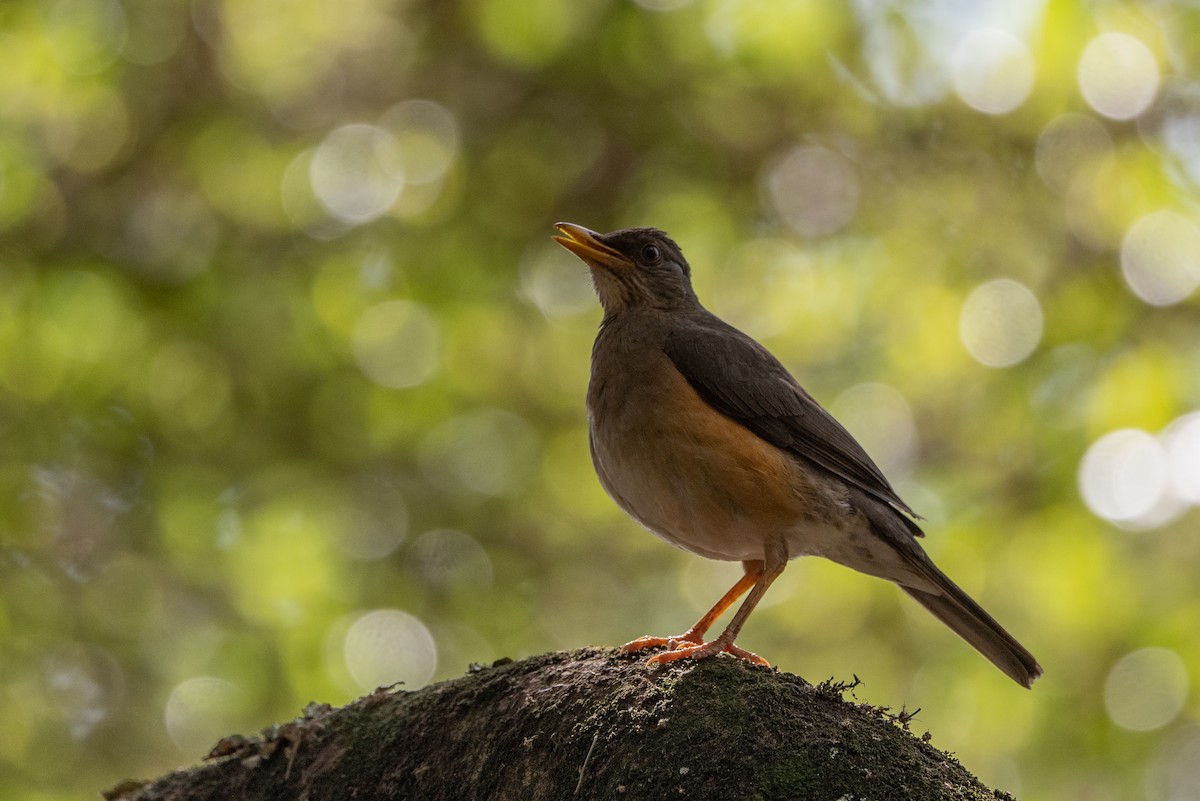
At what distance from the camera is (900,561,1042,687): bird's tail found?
505 centimetres

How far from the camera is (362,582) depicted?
27.6ft

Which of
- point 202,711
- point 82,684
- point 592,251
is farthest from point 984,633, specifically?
point 82,684

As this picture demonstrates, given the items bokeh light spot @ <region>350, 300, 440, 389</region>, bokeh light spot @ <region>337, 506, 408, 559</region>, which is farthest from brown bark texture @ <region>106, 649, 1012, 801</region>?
A: bokeh light spot @ <region>350, 300, 440, 389</region>

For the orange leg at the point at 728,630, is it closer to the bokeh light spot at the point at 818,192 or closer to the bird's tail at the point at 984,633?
the bird's tail at the point at 984,633

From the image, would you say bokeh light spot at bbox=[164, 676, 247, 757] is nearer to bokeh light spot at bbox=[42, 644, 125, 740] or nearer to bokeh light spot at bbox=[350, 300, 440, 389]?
bokeh light spot at bbox=[42, 644, 125, 740]

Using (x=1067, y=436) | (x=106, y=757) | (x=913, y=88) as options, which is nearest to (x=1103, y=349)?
(x=1067, y=436)

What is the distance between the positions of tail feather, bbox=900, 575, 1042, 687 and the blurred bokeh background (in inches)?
117

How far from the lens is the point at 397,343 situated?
340 inches

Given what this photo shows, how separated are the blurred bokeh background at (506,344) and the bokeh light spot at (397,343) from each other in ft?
0.09

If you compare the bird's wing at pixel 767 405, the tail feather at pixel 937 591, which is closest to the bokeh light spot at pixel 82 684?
the bird's wing at pixel 767 405

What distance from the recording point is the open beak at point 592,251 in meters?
6.05

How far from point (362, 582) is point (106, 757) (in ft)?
7.22

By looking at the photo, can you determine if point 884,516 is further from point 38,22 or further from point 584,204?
point 38,22

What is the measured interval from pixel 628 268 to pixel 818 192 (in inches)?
140
